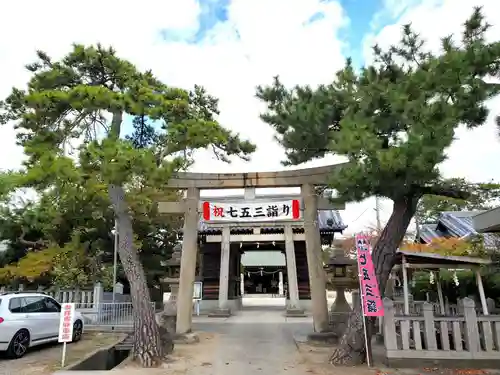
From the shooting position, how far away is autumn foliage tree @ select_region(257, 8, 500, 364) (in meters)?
6.14

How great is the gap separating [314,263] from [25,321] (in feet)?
23.9

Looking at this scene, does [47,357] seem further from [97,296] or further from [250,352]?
[97,296]

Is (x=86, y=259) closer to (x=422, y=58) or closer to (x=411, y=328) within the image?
(x=411, y=328)

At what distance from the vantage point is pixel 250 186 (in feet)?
37.7

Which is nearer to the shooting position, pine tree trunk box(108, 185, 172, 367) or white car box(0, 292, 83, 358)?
pine tree trunk box(108, 185, 172, 367)

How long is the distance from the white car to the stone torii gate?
131 inches

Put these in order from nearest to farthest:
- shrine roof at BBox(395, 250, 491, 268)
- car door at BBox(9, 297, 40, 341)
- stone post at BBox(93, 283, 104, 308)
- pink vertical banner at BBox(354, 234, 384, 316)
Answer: pink vertical banner at BBox(354, 234, 384, 316) → shrine roof at BBox(395, 250, 491, 268) → car door at BBox(9, 297, 40, 341) → stone post at BBox(93, 283, 104, 308)

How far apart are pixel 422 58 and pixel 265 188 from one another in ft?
19.1

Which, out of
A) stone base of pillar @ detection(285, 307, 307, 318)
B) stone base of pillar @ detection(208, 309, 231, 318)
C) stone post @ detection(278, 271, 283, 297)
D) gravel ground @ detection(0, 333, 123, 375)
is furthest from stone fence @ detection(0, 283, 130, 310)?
stone post @ detection(278, 271, 283, 297)

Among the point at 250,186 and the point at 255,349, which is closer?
the point at 255,349

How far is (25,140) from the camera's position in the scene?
28.9 ft

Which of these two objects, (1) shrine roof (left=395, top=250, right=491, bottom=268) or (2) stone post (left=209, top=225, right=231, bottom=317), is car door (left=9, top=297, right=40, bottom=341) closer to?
(1) shrine roof (left=395, top=250, right=491, bottom=268)

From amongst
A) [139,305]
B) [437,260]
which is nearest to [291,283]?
[437,260]

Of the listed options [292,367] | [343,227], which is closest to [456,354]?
[292,367]
